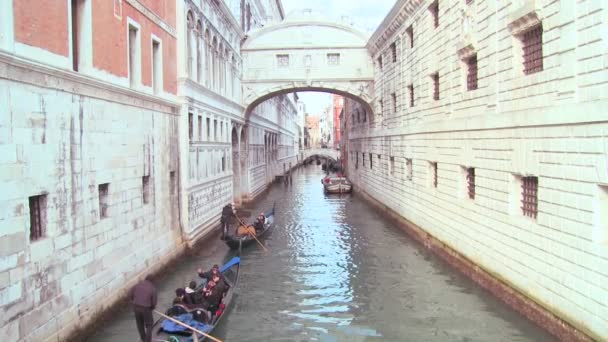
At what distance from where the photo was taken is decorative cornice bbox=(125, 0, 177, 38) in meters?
10.2

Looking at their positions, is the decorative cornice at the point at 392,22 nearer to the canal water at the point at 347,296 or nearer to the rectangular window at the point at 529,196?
the canal water at the point at 347,296

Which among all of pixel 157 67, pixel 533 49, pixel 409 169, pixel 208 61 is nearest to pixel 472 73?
pixel 533 49

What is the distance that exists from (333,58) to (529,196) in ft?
52.6

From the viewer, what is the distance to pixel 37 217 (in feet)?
21.8

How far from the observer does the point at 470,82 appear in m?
11.4

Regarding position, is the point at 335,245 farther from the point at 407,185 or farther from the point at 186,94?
the point at 186,94

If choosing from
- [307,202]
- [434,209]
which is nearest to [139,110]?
[434,209]

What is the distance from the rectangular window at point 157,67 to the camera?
38.4 feet

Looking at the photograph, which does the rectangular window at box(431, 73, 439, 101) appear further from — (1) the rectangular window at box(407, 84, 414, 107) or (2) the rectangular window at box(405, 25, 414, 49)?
(2) the rectangular window at box(405, 25, 414, 49)

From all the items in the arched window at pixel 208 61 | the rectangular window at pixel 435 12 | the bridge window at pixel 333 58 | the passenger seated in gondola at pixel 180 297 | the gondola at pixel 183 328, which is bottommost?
the gondola at pixel 183 328

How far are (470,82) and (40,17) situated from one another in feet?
27.8

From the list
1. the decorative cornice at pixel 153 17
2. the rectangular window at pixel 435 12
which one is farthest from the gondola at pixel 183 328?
the rectangular window at pixel 435 12

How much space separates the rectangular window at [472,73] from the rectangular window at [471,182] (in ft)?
5.92

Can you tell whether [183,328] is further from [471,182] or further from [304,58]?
[304,58]
